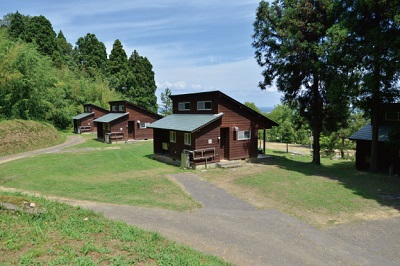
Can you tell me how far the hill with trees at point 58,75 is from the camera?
3559cm

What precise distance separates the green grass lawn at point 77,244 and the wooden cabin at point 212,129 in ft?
39.1

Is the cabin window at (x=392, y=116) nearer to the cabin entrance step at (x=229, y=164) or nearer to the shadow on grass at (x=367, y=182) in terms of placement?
the shadow on grass at (x=367, y=182)

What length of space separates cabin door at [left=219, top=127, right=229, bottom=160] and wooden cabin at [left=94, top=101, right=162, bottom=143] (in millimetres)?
16103

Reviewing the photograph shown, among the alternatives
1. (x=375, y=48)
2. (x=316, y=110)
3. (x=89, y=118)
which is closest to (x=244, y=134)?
(x=316, y=110)

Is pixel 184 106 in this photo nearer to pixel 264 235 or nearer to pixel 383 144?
pixel 383 144

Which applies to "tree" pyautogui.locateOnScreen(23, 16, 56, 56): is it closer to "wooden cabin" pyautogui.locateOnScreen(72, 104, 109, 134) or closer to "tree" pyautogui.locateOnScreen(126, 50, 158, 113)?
"tree" pyautogui.locateOnScreen(126, 50, 158, 113)

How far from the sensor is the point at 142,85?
62.7 meters

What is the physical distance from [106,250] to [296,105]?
19.6m

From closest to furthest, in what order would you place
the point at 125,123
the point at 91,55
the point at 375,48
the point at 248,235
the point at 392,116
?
the point at 248,235 < the point at 375,48 < the point at 392,116 < the point at 125,123 < the point at 91,55

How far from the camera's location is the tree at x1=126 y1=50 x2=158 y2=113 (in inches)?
2394

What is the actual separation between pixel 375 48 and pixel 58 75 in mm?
52503

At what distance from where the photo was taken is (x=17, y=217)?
6.76m

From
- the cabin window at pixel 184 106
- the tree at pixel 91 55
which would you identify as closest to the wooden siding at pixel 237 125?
the cabin window at pixel 184 106

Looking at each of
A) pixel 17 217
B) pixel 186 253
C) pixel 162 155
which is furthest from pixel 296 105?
pixel 17 217
